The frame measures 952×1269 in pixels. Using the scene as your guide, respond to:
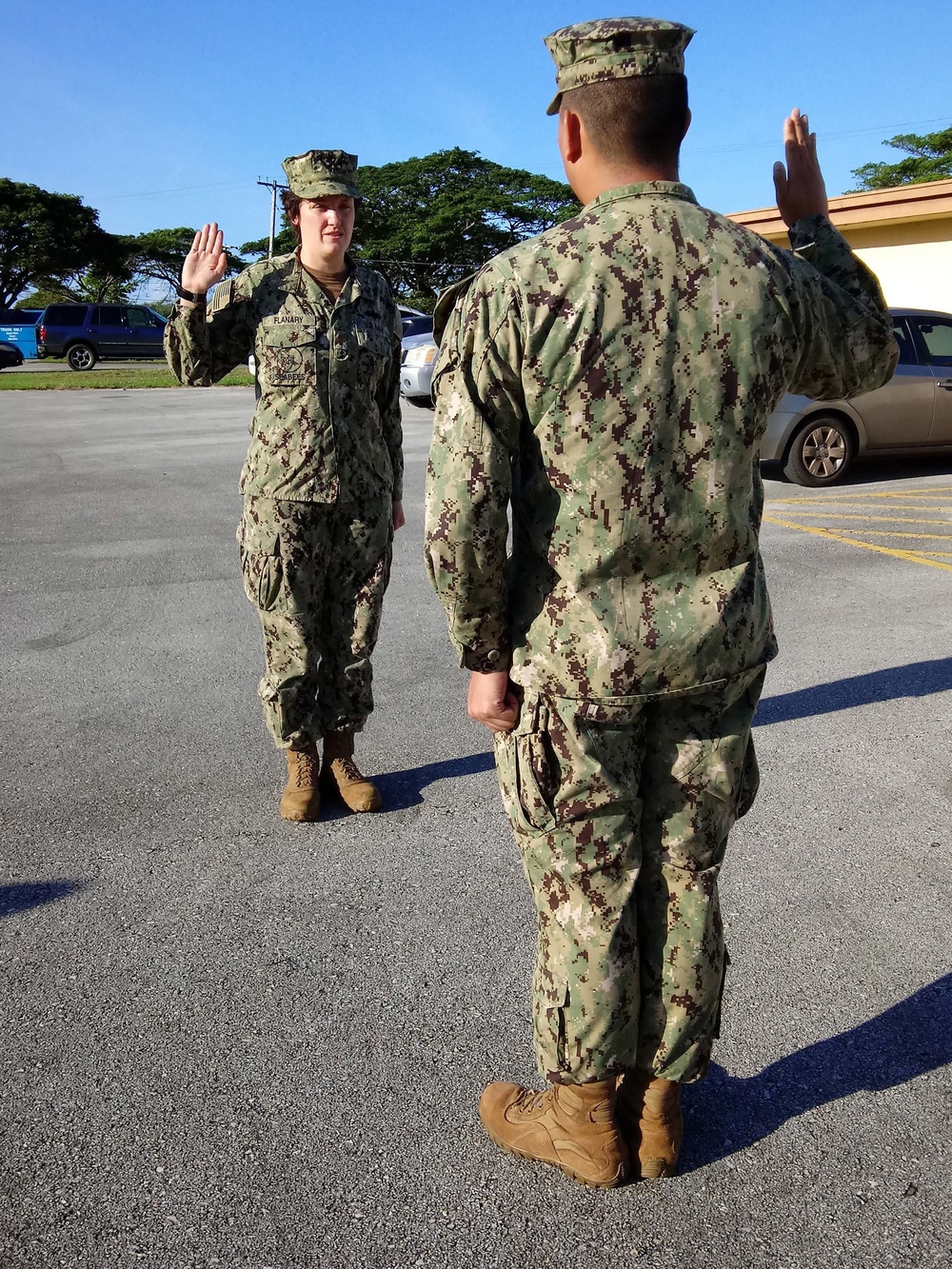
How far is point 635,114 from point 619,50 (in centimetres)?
10

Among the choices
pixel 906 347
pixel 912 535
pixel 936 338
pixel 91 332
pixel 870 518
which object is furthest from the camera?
pixel 91 332

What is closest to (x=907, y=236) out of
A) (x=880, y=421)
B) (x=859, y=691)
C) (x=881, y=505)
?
(x=880, y=421)

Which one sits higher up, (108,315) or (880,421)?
(108,315)

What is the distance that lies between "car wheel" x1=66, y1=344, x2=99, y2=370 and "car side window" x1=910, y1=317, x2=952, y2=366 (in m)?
28.6

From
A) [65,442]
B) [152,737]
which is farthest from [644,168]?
[65,442]

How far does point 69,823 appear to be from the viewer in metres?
3.75

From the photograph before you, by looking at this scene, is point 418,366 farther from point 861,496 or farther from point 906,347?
point 861,496

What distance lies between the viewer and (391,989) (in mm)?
2873

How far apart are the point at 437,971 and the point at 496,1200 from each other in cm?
81

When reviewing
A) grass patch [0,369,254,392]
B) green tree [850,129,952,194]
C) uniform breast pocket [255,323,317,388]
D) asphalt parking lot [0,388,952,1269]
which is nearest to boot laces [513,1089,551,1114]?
asphalt parking lot [0,388,952,1269]

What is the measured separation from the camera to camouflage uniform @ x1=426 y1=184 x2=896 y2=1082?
1.81 meters

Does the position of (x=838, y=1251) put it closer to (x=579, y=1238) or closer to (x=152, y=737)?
(x=579, y=1238)

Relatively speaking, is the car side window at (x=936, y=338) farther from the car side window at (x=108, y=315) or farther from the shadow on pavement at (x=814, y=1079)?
the car side window at (x=108, y=315)

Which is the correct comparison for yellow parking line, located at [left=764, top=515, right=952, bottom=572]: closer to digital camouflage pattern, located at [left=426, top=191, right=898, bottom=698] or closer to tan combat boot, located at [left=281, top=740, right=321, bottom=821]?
tan combat boot, located at [left=281, top=740, right=321, bottom=821]
